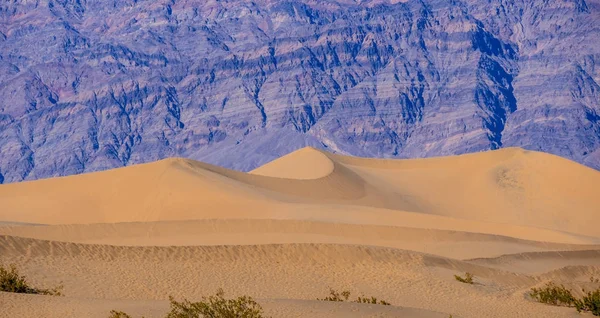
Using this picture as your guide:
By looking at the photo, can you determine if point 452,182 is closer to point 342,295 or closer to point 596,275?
point 596,275

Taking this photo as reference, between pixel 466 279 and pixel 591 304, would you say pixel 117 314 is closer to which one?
pixel 591 304

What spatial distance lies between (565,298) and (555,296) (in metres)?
0.36

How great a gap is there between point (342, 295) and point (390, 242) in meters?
16.7

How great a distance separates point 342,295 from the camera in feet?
81.9

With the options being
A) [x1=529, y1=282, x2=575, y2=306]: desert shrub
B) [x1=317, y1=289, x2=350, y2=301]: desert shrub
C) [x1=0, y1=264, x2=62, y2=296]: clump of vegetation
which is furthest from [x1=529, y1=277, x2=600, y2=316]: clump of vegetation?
[x1=0, y1=264, x2=62, y2=296]: clump of vegetation

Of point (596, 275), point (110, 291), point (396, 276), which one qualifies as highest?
point (110, 291)

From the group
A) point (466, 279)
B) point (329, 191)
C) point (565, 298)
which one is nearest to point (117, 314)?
point (565, 298)

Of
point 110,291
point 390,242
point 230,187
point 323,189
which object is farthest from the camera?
point 323,189

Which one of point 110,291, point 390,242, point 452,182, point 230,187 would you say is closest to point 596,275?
point 390,242

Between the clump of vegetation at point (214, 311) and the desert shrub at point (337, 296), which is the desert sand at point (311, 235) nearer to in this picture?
the desert shrub at point (337, 296)

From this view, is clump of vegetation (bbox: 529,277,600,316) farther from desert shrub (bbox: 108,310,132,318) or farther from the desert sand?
desert shrub (bbox: 108,310,132,318)

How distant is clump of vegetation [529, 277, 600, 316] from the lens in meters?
24.3

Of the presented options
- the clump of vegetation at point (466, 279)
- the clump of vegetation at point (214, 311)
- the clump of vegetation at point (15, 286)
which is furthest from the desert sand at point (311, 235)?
the clump of vegetation at point (15, 286)

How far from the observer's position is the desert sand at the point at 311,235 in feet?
81.1
